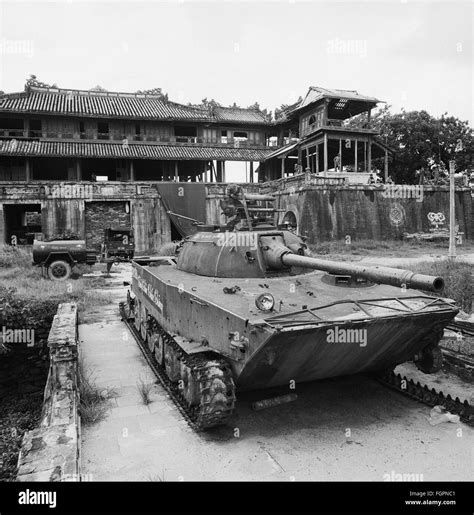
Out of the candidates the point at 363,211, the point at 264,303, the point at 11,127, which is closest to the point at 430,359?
the point at 264,303

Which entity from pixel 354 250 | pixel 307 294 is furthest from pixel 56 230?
pixel 307 294

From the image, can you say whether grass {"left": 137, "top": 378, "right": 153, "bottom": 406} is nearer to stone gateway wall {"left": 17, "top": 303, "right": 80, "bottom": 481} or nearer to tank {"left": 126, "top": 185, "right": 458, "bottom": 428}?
tank {"left": 126, "top": 185, "right": 458, "bottom": 428}

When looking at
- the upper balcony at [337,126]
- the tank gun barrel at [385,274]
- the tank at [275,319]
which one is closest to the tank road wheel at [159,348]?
→ the tank at [275,319]

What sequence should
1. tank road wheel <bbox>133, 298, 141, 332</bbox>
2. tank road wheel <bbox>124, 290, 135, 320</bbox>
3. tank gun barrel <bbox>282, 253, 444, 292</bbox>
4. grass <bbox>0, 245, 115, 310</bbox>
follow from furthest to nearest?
1. grass <bbox>0, 245, 115, 310</bbox>
2. tank road wheel <bbox>124, 290, 135, 320</bbox>
3. tank road wheel <bbox>133, 298, 141, 332</bbox>
4. tank gun barrel <bbox>282, 253, 444, 292</bbox>

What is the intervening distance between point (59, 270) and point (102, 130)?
18.2 m

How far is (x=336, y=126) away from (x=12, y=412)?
2504cm

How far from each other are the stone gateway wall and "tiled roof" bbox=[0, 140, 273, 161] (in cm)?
2453

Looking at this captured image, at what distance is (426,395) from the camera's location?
610 cm

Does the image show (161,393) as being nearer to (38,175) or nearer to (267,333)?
(267,333)

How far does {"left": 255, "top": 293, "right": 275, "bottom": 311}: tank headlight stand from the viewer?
16.4 feet

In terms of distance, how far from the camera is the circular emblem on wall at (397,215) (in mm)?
27453

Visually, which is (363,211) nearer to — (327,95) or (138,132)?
(327,95)

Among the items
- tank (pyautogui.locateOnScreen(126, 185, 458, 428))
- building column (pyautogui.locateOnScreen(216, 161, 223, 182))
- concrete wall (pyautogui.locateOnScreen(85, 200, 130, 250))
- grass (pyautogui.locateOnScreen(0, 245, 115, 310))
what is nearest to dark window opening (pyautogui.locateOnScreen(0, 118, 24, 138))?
concrete wall (pyautogui.locateOnScreen(85, 200, 130, 250))

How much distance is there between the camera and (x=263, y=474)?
179 inches
